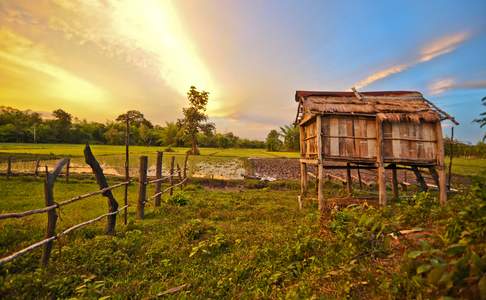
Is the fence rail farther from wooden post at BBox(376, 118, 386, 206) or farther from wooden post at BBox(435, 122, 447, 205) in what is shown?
wooden post at BBox(435, 122, 447, 205)

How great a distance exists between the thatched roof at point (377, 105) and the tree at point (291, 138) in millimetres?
55759

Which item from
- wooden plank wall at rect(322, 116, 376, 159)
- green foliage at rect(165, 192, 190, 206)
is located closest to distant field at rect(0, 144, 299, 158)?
green foliage at rect(165, 192, 190, 206)

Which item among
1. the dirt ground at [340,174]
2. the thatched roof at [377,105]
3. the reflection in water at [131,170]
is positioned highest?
the thatched roof at [377,105]

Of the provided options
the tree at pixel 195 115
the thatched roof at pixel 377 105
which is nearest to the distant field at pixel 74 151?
the tree at pixel 195 115

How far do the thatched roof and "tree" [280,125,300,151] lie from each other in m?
55.8

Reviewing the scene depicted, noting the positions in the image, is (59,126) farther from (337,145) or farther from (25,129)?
(337,145)

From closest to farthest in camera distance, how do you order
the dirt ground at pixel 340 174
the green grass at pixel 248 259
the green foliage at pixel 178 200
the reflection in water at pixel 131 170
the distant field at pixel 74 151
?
the green grass at pixel 248 259
the green foliage at pixel 178 200
the dirt ground at pixel 340 174
the reflection in water at pixel 131 170
the distant field at pixel 74 151

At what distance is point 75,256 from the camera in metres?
4.74

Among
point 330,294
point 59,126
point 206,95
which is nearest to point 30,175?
point 330,294

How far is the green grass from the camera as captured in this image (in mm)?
3184

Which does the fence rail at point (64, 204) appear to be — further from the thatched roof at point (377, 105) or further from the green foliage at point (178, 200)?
the thatched roof at point (377, 105)

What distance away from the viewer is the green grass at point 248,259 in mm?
3184

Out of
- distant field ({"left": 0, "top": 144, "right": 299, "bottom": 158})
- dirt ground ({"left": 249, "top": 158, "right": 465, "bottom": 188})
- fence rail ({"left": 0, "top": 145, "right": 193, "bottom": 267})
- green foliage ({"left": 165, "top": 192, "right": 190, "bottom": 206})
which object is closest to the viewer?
fence rail ({"left": 0, "top": 145, "right": 193, "bottom": 267})

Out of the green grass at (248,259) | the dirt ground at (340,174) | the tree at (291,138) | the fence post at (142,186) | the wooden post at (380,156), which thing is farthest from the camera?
the tree at (291,138)
